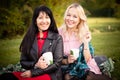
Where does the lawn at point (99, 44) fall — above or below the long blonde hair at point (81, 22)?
below

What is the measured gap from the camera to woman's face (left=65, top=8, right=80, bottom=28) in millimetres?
3318

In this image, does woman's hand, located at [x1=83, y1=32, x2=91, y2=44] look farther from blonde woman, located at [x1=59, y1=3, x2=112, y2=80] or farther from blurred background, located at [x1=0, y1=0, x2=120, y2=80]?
blurred background, located at [x1=0, y1=0, x2=120, y2=80]

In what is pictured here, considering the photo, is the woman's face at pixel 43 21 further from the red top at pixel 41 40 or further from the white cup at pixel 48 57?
the white cup at pixel 48 57

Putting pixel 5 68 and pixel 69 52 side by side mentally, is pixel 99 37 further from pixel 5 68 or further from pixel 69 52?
pixel 5 68

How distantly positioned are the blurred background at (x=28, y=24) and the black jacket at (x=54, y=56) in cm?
59

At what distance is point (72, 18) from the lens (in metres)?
3.32

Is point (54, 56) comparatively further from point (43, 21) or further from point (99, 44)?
point (99, 44)

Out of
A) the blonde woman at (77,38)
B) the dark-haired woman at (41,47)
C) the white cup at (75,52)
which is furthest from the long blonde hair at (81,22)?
the dark-haired woman at (41,47)

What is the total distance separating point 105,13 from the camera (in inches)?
158

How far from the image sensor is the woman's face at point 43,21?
313 centimetres

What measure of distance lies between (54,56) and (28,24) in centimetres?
84

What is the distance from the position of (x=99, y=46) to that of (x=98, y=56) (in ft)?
0.43

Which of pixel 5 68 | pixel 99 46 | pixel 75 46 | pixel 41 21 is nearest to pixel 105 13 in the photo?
pixel 99 46

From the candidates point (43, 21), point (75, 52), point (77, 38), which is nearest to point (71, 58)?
point (75, 52)
